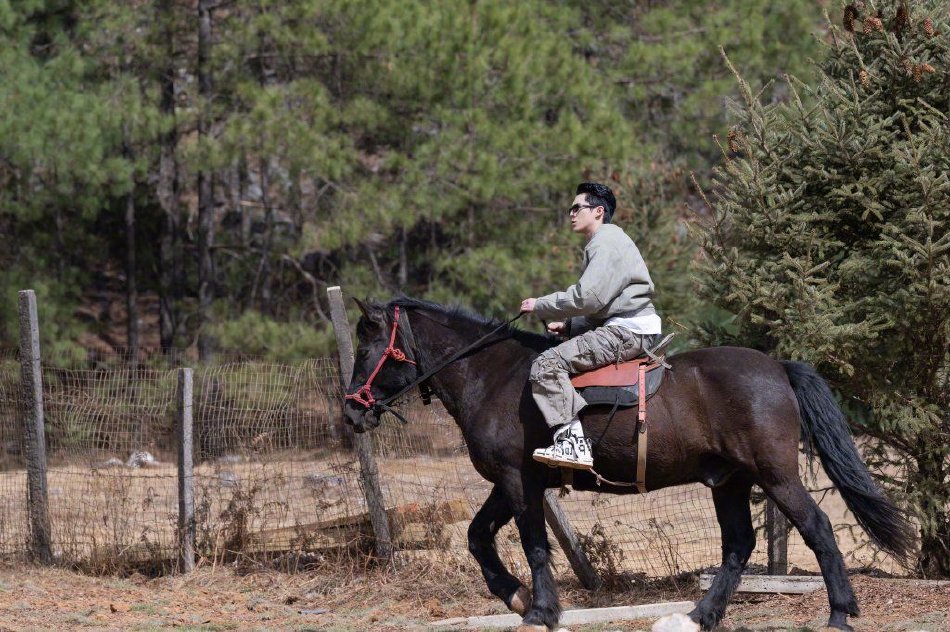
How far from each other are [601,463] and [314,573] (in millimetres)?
3450

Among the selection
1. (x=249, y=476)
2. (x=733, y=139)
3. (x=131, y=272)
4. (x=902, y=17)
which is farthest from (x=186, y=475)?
(x=131, y=272)

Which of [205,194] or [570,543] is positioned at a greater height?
[205,194]

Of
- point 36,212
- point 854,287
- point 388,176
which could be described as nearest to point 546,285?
point 388,176

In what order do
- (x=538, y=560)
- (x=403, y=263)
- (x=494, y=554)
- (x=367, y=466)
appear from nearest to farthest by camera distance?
(x=538, y=560)
(x=494, y=554)
(x=367, y=466)
(x=403, y=263)

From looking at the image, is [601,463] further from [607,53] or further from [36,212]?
[607,53]

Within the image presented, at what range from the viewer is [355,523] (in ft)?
30.2

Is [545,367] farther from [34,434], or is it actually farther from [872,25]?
[34,434]

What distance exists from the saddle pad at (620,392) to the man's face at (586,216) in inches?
40.6

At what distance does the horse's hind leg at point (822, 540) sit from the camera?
21.2 feet

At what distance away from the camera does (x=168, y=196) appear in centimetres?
2359

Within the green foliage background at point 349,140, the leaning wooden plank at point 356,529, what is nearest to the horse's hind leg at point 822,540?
the leaning wooden plank at point 356,529

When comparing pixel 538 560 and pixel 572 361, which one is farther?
pixel 538 560

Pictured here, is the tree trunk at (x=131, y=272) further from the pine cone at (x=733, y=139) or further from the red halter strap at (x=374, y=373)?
the pine cone at (x=733, y=139)

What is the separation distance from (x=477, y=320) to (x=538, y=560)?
161 centimetres
